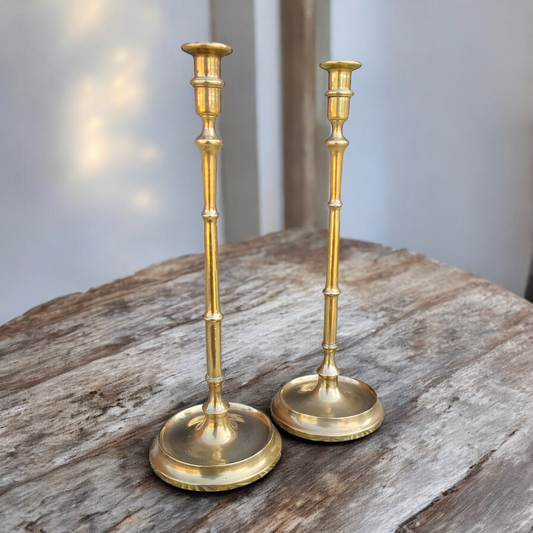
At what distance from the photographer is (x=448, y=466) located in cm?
61

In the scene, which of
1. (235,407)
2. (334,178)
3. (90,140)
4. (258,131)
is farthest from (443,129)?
(235,407)

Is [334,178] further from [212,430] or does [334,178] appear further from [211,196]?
[212,430]

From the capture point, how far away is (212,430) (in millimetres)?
605

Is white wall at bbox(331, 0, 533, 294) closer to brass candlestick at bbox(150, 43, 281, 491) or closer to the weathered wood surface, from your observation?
the weathered wood surface

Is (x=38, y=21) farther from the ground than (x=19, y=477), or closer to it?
farther from the ground

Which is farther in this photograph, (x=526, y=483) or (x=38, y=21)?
(x=38, y=21)

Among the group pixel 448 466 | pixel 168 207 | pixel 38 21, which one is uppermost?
pixel 38 21

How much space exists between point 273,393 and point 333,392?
10 cm

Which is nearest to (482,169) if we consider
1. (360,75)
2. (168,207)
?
(360,75)

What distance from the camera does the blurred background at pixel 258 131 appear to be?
1708mm

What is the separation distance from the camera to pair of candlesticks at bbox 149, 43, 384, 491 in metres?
0.53

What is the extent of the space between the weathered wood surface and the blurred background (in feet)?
2.46

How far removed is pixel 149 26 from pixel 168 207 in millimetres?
640

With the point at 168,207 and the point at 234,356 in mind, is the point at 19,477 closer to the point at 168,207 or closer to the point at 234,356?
the point at 234,356
